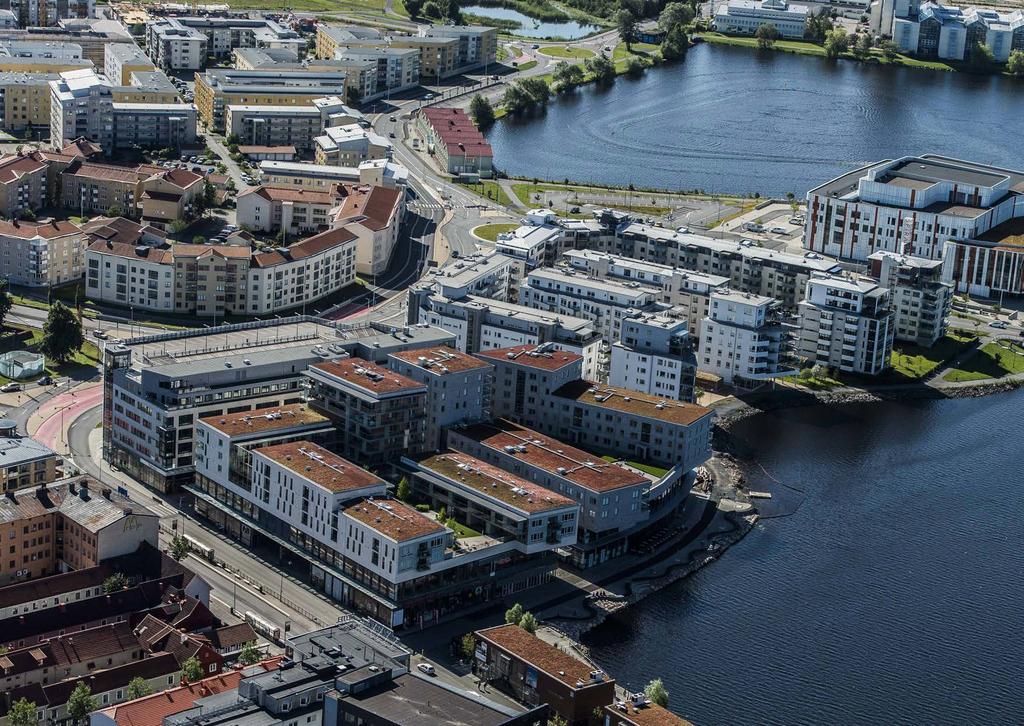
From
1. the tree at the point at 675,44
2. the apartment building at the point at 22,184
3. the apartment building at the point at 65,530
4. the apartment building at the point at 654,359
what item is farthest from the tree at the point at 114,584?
the tree at the point at 675,44

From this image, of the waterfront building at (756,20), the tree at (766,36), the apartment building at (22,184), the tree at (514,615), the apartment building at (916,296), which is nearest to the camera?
the tree at (514,615)

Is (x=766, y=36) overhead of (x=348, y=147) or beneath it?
overhead

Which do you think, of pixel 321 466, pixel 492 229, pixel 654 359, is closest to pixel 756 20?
pixel 492 229

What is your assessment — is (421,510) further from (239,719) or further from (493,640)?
(239,719)

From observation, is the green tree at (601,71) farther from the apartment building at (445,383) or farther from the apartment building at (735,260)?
the apartment building at (445,383)

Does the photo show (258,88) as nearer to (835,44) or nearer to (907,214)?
(907,214)

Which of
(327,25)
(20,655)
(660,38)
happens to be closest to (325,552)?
(20,655)

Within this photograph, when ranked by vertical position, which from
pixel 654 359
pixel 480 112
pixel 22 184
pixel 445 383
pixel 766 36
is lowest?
pixel 654 359
